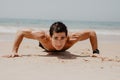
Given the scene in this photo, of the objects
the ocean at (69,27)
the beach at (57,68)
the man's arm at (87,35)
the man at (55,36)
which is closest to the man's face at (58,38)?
the man at (55,36)

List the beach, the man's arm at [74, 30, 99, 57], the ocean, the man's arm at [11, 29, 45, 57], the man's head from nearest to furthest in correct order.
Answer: the beach, the man's head, the man's arm at [11, 29, 45, 57], the man's arm at [74, 30, 99, 57], the ocean

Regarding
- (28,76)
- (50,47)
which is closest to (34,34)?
(50,47)

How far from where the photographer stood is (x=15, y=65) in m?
4.50

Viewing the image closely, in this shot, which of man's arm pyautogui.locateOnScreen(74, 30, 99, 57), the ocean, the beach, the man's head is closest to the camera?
Answer: the beach

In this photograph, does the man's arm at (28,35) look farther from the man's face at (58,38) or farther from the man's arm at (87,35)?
the man's arm at (87,35)

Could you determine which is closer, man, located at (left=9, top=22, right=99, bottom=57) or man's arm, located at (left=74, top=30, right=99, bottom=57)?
man, located at (left=9, top=22, right=99, bottom=57)

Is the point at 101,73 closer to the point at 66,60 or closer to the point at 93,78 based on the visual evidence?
the point at 93,78

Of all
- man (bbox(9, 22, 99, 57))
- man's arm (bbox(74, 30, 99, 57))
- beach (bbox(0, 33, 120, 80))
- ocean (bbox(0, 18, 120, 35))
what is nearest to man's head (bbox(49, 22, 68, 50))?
man (bbox(9, 22, 99, 57))

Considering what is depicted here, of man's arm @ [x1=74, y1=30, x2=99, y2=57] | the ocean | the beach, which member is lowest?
the ocean

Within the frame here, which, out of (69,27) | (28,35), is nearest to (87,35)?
(28,35)

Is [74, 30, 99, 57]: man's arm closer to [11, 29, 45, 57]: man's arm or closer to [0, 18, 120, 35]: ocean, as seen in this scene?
[11, 29, 45, 57]: man's arm

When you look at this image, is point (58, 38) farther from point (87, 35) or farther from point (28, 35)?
point (87, 35)

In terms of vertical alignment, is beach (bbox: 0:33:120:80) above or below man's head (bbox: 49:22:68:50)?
below

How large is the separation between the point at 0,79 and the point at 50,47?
232 centimetres
